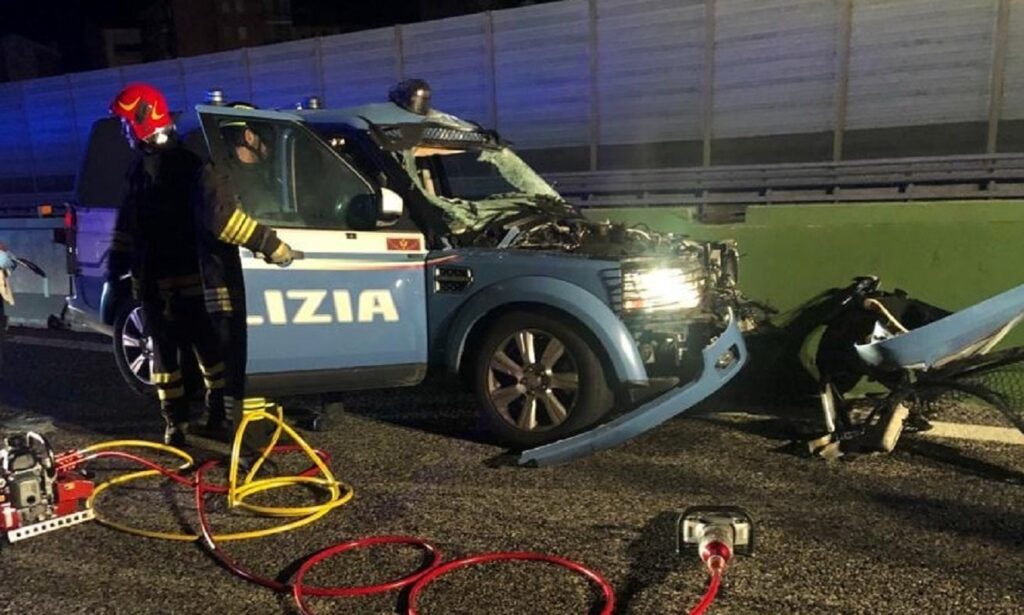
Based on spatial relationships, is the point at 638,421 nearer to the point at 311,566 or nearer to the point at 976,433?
the point at 311,566

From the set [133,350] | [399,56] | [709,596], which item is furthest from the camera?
[399,56]

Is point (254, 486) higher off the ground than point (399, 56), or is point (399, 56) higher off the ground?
point (399, 56)

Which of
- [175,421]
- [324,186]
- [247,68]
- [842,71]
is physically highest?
[247,68]

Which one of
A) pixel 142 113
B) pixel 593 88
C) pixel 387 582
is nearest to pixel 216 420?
pixel 142 113

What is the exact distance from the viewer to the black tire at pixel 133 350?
19.0 feet

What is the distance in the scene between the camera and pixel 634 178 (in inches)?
648

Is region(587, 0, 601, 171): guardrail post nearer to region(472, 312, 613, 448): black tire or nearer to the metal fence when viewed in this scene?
the metal fence

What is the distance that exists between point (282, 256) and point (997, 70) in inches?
584

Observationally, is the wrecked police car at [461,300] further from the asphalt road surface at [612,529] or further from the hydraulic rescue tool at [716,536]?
the hydraulic rescue tool at [716,536]

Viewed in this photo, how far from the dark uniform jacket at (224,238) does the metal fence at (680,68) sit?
1421 centimetres

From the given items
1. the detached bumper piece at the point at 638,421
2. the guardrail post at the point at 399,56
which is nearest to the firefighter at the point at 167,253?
the detached bumper piece at the point at 638,421

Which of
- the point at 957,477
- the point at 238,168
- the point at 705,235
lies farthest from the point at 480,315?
the point at 957,477

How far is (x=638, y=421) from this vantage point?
421cm

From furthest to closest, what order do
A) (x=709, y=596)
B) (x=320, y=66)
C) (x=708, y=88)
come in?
1. (x=320, y=66)
2. (x=708, y=88)
3. (x=709, y=596)
